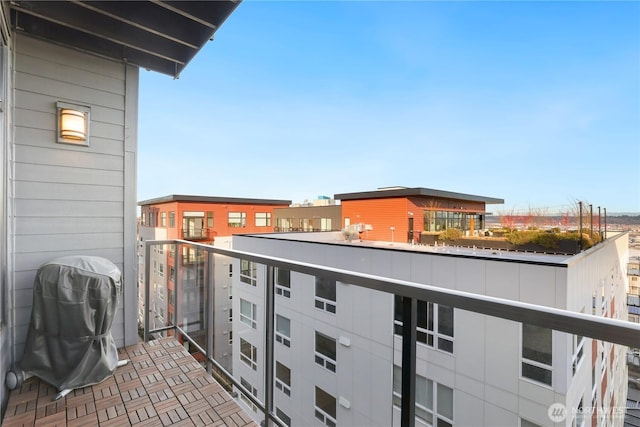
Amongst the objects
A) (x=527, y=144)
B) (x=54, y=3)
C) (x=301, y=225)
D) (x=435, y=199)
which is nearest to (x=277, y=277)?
(x=54, y=3)

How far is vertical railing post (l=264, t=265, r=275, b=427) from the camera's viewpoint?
77.0 inches

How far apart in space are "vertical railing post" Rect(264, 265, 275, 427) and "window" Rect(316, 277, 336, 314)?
319 millimetres

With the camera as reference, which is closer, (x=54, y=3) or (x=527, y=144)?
(x=54, y=3)

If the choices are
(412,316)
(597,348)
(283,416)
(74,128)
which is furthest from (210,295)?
(597,348)

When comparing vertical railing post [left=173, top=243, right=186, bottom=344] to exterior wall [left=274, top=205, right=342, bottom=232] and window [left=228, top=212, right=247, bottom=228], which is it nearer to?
exterior wall [left=274, top=205, right=342, bottom=232]

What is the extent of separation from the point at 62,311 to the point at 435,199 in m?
17.6

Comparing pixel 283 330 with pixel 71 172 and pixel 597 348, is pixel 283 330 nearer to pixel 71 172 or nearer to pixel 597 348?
pixel 597 348

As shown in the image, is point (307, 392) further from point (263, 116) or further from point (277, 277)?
point (263, 116)

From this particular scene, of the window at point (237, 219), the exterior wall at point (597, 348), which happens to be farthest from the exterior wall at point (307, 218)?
the exterior wall at point (597, 348)

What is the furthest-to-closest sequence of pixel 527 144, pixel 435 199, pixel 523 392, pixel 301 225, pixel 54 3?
pixel 527 144 → pixel 301 225 → pixel 435 199 → pixel 54 3 → pixel 523 392

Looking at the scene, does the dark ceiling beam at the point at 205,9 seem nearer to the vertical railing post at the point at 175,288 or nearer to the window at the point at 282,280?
the window at the point at 282,280

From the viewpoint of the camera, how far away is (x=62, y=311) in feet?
7.37

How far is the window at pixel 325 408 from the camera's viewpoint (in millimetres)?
1900

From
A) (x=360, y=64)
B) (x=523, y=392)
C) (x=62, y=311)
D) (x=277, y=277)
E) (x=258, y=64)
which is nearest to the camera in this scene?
(x=523, y=392)
